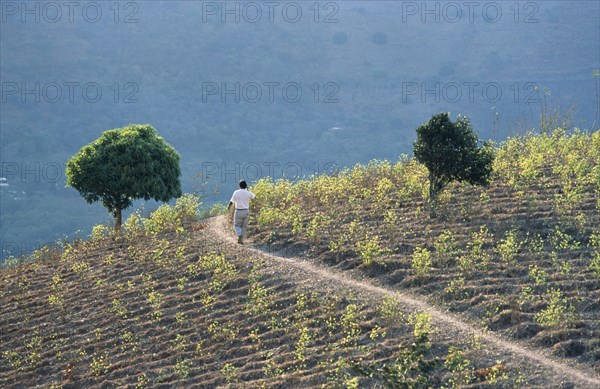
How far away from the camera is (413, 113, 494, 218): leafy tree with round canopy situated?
15.7m

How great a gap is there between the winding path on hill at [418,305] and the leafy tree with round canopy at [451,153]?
285 centimetres

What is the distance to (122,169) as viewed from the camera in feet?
65.0

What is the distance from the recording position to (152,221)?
18.7m

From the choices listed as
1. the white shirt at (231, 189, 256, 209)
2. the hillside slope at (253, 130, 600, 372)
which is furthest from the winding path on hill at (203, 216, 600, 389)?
the white shirt at (231, 189, 256, 209)

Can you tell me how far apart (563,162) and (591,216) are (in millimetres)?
3421

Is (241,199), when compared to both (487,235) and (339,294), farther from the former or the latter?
(487,235)

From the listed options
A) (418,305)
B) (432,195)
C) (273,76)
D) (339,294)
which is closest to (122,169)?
(432,195)

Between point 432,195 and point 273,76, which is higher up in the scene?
point 273,76

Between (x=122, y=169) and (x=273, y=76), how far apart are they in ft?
177

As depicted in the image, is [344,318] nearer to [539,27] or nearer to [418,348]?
[418,348]

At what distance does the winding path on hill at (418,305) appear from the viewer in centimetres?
1029

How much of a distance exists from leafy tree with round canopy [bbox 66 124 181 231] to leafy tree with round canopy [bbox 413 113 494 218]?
22.4 ft

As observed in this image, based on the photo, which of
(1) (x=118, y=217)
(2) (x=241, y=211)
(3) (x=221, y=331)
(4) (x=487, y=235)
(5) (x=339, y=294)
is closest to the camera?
(3) (x=221, y=331)

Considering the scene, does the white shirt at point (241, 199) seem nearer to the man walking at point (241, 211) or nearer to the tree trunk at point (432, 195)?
the man walking at point (241, 211)
